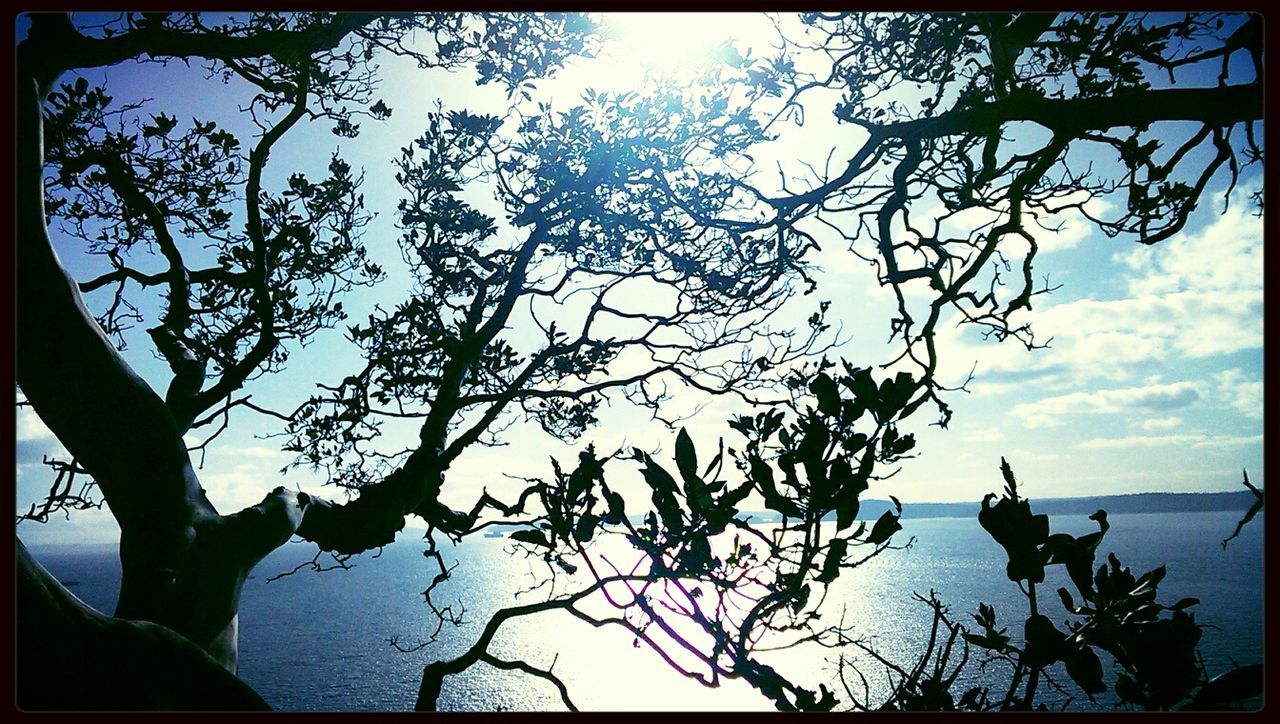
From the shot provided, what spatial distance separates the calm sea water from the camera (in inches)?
1218

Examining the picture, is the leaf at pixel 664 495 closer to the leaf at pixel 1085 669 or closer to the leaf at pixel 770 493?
the leaf at pixel 770 493

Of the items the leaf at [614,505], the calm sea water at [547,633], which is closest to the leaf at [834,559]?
the leaf at [614,505]

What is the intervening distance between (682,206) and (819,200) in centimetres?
57

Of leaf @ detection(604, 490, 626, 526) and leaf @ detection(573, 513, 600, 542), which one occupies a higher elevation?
leaf @ detection(604, 490, 626, 526)

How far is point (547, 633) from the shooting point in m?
58.2

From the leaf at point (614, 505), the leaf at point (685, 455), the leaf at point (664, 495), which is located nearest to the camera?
the leaf at point (685, 455)

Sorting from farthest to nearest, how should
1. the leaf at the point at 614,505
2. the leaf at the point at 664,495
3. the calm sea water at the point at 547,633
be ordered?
the calm sea water at the point at 547,633, the leaf at the point at 614,505, the leaf at the point at 664,495

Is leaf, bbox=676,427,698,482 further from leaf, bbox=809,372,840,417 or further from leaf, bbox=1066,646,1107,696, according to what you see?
leaf, bbox=1066,646,1107,696

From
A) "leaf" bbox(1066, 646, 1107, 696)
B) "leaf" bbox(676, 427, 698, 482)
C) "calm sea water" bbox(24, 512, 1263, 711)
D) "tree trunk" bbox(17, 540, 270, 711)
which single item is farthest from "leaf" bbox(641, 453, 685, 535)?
"calm sea water" bbox(24, 512, 1263, 711)

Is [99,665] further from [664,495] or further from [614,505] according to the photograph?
[664,495]

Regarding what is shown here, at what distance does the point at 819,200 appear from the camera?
9.74 feet

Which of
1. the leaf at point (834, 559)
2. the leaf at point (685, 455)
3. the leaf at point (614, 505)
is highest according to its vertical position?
the leaf at point (685, 455)

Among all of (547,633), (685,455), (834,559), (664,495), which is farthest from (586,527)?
(547,633)

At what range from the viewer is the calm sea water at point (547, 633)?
3094 centimetres
